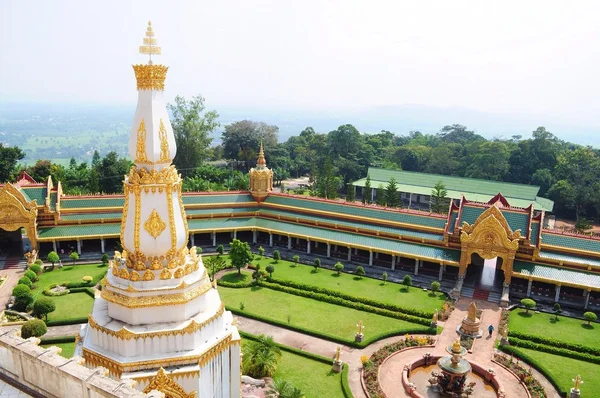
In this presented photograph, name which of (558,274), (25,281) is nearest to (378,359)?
(558,274)

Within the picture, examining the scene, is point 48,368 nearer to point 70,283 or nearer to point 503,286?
point 70,283

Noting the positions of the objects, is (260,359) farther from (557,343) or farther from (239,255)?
(557,343)

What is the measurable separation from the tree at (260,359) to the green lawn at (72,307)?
11.6 metres

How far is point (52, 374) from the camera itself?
24.3 ft

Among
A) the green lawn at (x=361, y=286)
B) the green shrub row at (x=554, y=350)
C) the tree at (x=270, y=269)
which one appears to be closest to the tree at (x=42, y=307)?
the tree at (x=270, y=269)

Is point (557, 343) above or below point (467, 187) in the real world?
below

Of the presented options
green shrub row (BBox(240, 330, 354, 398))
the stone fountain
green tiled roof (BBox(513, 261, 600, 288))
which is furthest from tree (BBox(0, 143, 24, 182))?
green tiled roof (BBox(513, 261, 600, 288))

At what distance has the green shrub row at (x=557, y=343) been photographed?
87.0 ft

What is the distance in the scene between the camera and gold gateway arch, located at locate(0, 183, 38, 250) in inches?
1451

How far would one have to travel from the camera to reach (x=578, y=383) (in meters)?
22.4

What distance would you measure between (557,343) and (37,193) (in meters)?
39.7

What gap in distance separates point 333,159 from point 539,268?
52.6 metres

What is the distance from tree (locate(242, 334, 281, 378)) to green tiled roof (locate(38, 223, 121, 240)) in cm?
2035

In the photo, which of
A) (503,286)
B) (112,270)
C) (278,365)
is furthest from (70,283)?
(503,286)
